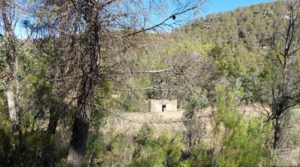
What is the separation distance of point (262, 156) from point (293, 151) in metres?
2.89

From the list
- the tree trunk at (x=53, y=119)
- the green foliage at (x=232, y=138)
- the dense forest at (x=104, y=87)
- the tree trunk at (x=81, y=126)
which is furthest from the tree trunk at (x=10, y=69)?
the green foliage at (x=232, y=138)

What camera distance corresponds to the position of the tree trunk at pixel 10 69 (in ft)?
23.5

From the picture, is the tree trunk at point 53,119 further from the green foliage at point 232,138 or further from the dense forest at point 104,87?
the green foliage at point 232,138

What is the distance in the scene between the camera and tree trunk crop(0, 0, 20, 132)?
7.17 m

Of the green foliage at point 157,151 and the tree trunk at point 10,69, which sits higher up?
the tree trunk at point 10,69

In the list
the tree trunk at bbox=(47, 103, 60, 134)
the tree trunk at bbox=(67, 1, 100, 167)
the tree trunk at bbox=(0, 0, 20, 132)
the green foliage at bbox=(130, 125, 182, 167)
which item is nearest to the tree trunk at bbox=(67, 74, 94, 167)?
the tree trunk at bbox=(67, 1, 100, 167)

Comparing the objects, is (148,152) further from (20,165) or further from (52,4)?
(52,4)

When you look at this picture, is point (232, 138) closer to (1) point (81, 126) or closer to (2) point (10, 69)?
(1) point (81, 126)

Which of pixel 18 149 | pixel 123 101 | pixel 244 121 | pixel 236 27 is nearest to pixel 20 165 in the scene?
pixel 18 149

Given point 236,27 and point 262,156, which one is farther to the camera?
point 236,27

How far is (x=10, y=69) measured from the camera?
25.0ft

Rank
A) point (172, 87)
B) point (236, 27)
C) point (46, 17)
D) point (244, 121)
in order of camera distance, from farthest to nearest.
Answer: point (236, 27), point (244, 121), point (172, 87), point (46, 17)

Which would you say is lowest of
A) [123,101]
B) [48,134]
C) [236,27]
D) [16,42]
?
[48,134]

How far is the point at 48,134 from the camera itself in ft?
23.5
